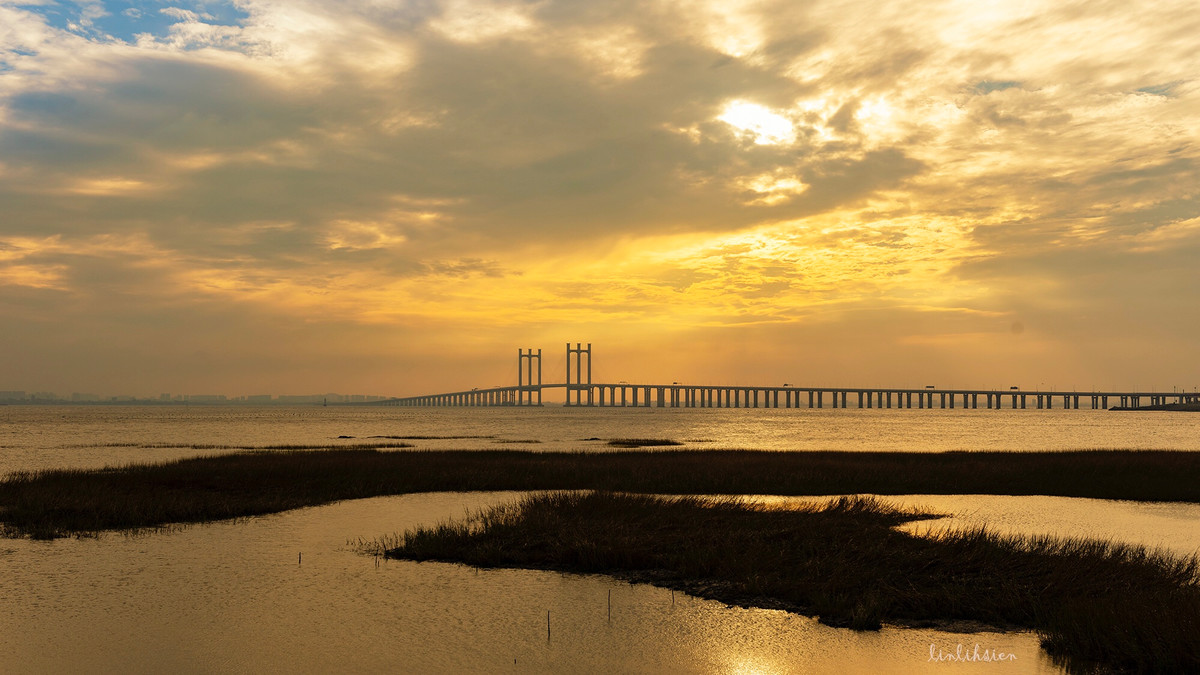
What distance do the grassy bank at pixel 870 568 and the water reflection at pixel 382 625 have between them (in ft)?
2.58

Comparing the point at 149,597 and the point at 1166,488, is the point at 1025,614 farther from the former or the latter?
the point at 1166,488

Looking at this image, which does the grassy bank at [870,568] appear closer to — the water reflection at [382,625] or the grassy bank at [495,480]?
the water reflection at [382,625]

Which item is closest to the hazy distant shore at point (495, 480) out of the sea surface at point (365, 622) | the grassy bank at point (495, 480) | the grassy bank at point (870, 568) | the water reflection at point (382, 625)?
the grassy bank at point (495, 480)

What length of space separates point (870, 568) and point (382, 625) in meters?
9.41

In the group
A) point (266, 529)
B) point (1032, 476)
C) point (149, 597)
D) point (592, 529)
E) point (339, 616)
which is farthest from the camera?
point (1032, 476)

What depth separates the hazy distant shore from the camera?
→ 2725 cm

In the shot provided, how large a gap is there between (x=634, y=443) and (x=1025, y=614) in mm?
65671

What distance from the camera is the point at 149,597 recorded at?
53.9 feet

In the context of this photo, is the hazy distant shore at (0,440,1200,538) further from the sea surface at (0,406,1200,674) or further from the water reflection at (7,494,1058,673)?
the water reflection at (7,494,1058,673)

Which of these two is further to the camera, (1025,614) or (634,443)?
(634,443)

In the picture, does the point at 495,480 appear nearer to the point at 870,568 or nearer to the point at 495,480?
the point at 495,480

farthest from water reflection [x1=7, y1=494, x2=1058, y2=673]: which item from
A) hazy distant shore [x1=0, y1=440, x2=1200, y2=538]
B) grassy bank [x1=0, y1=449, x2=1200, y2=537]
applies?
hazy distant shore [x1=0, y1=440, x2=1200, y2=538]

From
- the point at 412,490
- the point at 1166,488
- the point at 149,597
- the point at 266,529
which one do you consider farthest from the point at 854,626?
the point at 1166,488

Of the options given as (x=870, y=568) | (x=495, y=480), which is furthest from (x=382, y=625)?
(x=495, y=480)
